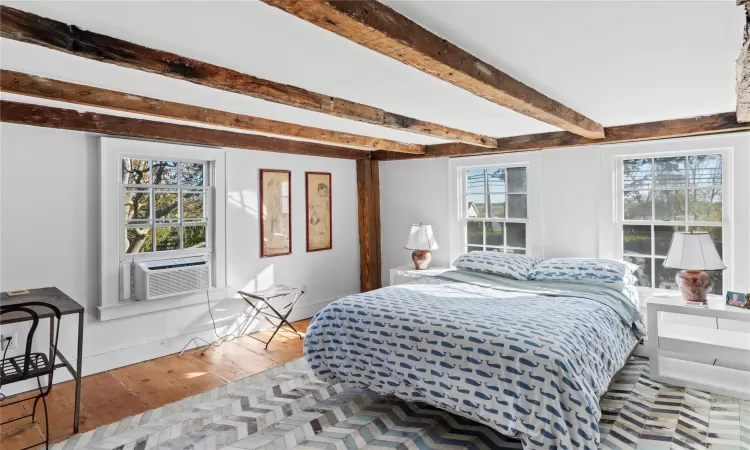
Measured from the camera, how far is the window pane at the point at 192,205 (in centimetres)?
416

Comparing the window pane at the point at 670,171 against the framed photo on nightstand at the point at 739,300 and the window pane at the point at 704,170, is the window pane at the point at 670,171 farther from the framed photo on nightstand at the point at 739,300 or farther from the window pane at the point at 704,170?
the framed photo on nightstand at the point at 739,300

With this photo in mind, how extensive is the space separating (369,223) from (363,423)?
336cm

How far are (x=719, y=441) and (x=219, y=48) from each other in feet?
11.0

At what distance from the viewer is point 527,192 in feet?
15.4

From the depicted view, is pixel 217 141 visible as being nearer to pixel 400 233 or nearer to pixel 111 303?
pixel 111 303

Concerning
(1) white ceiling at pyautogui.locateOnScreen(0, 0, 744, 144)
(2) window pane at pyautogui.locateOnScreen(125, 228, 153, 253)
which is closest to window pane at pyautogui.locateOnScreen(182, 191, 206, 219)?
(2) window pane at pyautogui.locateOnScreen(125, 228, 153, 253)

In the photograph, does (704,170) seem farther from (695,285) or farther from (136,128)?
(136,128)

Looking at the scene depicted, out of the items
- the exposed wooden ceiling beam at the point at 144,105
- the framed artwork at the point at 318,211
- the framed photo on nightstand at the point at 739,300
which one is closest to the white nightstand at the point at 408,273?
the framed artwork at the point at 318,211

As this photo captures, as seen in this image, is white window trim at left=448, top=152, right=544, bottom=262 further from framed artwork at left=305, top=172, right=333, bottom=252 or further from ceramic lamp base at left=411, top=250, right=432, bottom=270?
framed artwork at left=305, top=172, right=333, bottom=252

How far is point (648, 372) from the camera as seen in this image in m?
3.38

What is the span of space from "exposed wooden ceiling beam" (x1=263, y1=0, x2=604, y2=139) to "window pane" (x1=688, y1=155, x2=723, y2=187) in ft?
6.88

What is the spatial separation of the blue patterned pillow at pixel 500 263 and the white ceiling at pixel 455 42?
1682 mm

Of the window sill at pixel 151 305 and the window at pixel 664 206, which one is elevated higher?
the window at pixel 664 206

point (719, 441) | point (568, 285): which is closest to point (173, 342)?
point (568, 285)
